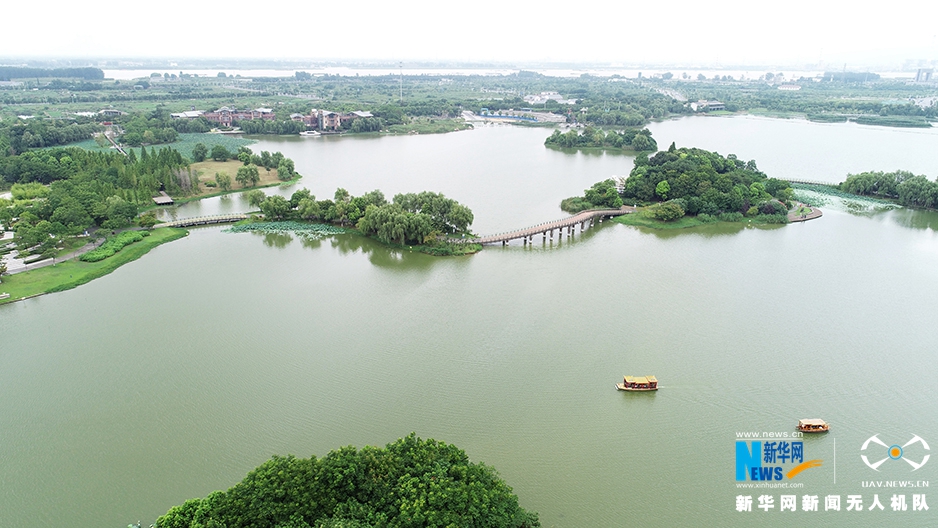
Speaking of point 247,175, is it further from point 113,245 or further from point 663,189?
point 663,189

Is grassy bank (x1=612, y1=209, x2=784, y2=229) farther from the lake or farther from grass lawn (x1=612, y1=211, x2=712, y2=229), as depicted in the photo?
the lake

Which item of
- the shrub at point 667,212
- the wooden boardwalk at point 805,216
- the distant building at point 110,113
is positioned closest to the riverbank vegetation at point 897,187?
the wooden boardwalk at point 805,216

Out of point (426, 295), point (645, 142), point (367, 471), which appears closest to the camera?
point (367, 471)

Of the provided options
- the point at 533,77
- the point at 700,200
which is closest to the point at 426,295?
the point at 700,200

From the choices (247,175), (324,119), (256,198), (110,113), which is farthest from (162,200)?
(110,113)

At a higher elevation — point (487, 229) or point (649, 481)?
point (487, 229)

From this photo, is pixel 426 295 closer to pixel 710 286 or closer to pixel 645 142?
pixel 710 286
